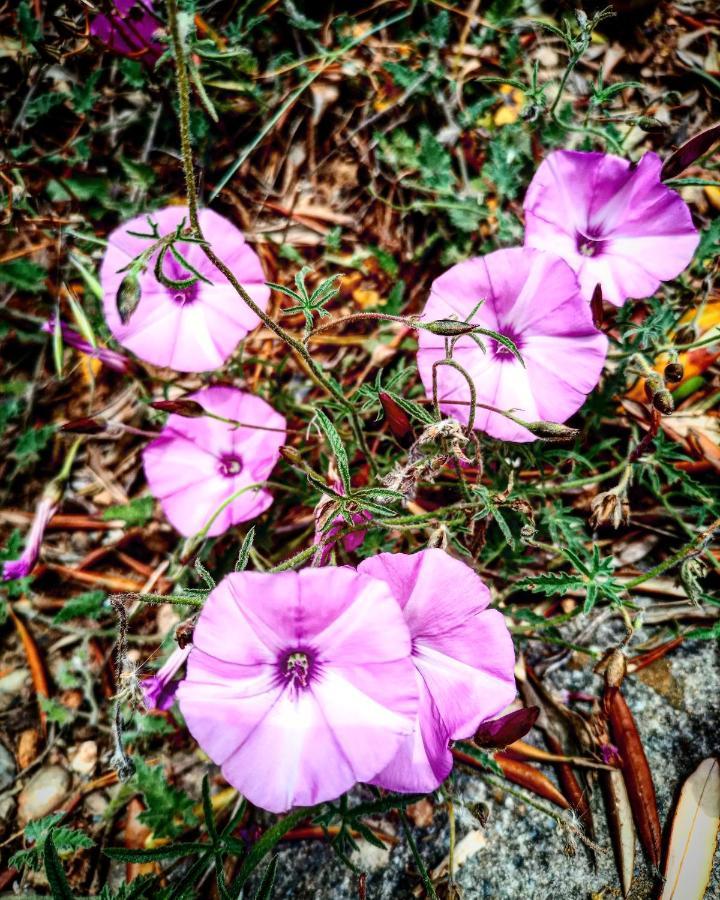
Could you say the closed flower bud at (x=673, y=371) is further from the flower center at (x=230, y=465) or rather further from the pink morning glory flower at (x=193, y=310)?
the flower center at (x=230, y=465)

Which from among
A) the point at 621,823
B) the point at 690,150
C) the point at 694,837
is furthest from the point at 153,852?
the point at 690,150

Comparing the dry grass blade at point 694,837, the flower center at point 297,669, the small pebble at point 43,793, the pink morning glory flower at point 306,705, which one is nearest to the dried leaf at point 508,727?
the pink morning glory flower at point 306,705

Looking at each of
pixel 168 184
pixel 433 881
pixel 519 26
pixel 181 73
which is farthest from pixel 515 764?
pixel 519 26

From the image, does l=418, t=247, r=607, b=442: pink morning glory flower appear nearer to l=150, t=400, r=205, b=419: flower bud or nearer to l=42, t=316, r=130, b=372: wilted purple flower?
l=150, t=400, r=205, b=419: flower bud

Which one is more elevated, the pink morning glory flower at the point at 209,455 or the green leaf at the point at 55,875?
the pink morning glory flower at the point at 209,455

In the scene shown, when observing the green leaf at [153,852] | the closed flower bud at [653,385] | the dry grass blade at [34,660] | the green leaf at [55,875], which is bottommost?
the green leaf at [55,875]

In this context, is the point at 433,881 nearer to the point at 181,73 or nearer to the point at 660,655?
the point at 660,655

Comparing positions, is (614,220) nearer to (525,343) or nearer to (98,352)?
(525,343)
